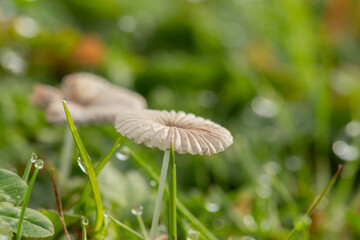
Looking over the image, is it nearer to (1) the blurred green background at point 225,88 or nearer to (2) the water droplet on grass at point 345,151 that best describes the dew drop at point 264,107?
(1) the blurred green background at point 225,88

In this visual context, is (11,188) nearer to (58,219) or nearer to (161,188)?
(58,219)

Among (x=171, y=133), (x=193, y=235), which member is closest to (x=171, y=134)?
(x=171, y=133)

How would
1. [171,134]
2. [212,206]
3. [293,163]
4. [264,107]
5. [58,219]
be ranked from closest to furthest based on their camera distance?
1. [171,134]
2. [58,219]
3. [212,206]
4. [293,163]
5. [264,107]

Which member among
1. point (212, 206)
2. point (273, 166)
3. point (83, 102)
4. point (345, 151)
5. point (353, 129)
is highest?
point (353, 129)

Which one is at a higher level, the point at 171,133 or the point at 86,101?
the point at 86,101

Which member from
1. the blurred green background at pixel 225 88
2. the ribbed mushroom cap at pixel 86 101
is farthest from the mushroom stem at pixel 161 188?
the ribbed mushroom cap at pixel 86 101

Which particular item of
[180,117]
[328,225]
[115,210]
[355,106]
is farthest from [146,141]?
[355,106]
